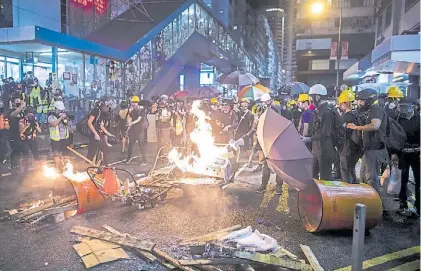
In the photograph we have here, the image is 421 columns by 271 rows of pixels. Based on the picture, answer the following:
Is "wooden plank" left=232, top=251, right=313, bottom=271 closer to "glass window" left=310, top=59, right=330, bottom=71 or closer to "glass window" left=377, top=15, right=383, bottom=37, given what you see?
"glass window" left=377, top=15, right=383, bottom=37

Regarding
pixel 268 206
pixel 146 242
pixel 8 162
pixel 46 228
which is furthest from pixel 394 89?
pixel 8 162

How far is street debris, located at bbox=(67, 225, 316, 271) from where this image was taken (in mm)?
4422

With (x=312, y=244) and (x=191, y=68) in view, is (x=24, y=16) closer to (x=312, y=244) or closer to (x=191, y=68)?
(x=191, y=68)

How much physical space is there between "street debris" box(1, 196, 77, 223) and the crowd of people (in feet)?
9.23

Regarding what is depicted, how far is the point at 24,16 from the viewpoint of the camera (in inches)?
819

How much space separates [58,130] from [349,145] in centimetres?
660

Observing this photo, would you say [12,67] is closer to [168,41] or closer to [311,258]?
[168,41]

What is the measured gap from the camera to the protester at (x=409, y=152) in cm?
625

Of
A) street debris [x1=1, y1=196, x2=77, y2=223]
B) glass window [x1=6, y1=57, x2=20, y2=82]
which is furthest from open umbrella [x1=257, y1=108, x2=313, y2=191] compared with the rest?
glass window [x1=6, y1=57, x2=20, y2=82]

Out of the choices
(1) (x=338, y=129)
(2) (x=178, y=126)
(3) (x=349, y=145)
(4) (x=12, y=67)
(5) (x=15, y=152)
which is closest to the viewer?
(3) (x=349, y=145)

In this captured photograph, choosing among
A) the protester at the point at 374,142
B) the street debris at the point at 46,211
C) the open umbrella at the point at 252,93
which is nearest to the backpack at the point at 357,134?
the protester at the point at 374,142

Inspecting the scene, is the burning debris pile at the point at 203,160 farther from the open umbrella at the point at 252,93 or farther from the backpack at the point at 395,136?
the open umbrella at the point at 252,93

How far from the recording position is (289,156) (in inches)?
219

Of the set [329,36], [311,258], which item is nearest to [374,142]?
[311,258]
